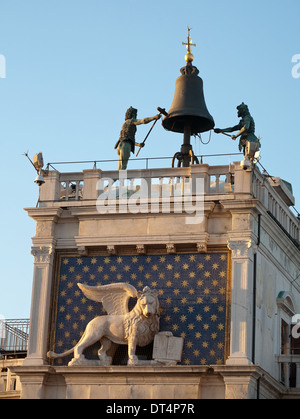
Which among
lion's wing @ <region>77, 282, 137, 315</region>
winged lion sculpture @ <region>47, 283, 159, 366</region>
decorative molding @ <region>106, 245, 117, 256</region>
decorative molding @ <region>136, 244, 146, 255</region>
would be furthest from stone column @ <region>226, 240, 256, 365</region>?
decorative molding @ <region>106, 245, 117, 256</region>

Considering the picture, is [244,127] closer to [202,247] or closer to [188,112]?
[188,112]

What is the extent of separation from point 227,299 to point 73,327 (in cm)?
472

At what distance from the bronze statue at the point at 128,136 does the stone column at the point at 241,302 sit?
5.01 meters

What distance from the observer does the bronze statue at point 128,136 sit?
1718 inches

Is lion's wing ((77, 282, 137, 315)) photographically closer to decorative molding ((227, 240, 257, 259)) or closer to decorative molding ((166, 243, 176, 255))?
decorative molding ((166, 243, 176, 255))

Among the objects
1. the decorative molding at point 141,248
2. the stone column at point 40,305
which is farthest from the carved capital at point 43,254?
the decorative molding at point 141,248

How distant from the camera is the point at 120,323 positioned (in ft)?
133

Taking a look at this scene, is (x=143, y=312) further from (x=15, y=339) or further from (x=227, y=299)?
(x=15, y=339)

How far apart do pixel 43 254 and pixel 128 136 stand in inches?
191

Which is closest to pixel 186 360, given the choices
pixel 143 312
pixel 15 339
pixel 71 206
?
pixel 143 312

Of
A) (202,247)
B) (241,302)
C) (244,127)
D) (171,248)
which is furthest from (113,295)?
(244,127)
